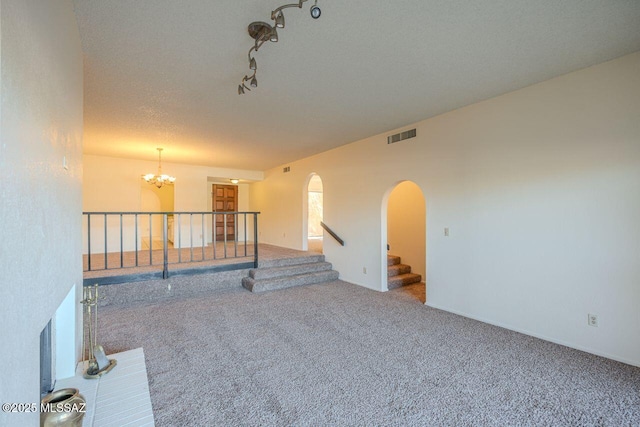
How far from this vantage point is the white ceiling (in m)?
2.04

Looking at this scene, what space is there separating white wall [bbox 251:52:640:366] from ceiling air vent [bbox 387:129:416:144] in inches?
3.7

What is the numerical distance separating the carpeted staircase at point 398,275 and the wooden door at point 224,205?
5.63 m

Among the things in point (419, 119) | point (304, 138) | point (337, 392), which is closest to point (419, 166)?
point (419, 119)

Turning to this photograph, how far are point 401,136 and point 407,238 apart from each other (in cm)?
238

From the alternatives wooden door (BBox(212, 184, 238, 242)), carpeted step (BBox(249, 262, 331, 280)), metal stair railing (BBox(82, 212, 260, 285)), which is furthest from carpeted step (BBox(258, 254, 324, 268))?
wooden door (BBox(212, 184, 238, 242))

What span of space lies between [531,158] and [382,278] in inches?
113

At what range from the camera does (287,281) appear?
17.7ft

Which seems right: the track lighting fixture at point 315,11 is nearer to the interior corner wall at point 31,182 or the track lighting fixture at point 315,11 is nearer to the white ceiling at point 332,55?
the white ceiling at point 332,55

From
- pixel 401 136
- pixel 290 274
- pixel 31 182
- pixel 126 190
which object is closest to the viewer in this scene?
pixel 31 182

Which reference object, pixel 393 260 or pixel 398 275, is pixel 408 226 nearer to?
pixel 393 260

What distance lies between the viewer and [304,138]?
17.3 ft

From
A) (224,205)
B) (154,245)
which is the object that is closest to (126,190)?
(154,245)

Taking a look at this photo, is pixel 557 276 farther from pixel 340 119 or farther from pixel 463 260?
pixel 340 119


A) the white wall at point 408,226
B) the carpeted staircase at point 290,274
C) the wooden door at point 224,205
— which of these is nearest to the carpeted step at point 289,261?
the carpeted staircase at point 290,274
